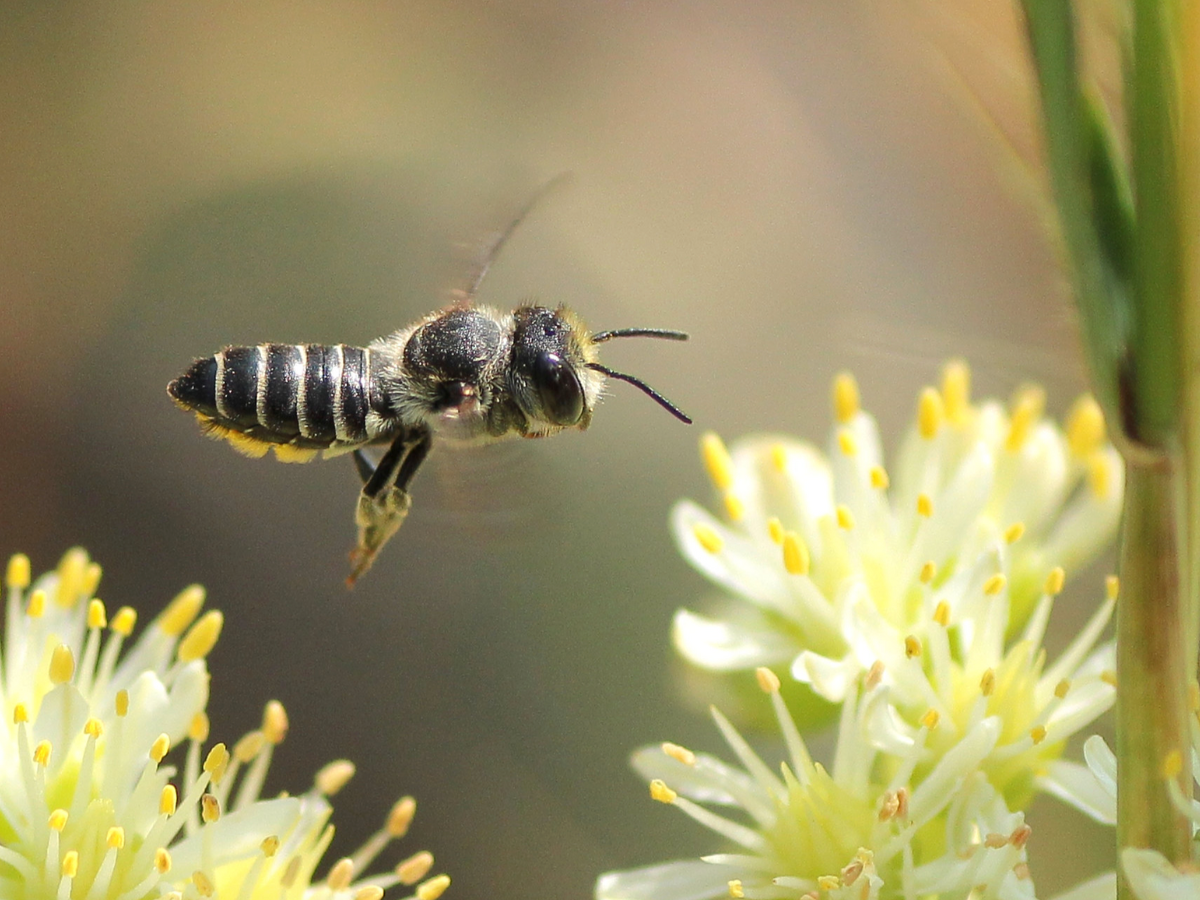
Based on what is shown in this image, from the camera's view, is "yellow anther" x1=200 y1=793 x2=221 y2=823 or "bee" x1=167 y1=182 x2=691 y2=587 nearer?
"yellow anther" x1=200 y1=793 x2=221 y2=823

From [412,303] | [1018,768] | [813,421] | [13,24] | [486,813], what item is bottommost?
[486,813]

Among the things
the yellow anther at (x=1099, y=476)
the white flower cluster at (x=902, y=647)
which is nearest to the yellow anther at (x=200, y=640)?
the white flower cluster at (x=902, y=647)

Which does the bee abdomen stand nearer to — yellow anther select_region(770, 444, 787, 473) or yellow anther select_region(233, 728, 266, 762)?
yellow anther select_region(233, 728, 266, 762)

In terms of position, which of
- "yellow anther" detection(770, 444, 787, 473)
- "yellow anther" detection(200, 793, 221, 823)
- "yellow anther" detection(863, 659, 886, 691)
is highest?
"yellow anther" detection(770, 444, 787, 473)

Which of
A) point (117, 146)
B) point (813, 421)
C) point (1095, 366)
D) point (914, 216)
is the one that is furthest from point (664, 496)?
point (1095, 366)

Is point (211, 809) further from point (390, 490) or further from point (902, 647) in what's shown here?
point (902, 647)

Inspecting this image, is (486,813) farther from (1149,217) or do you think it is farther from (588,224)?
(1149,217)

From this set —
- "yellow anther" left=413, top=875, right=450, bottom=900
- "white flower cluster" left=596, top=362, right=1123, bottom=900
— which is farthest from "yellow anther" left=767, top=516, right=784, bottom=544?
"yellow anther" left=413, top=875, right=450, bottom=900

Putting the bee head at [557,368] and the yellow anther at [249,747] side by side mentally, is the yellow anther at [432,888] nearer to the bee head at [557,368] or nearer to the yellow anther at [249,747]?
the yellow anther at [249,747]
